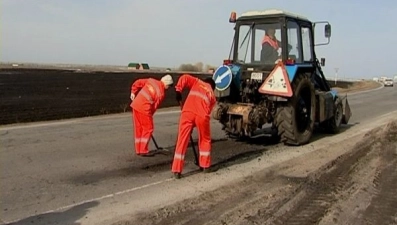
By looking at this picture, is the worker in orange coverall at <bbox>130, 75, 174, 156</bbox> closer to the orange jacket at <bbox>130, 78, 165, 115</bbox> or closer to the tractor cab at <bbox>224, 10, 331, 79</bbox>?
the orange jacket at <bbox>130, 78, 165, 115</bbox>

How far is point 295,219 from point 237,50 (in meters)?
5.74

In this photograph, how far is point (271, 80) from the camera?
8898mm

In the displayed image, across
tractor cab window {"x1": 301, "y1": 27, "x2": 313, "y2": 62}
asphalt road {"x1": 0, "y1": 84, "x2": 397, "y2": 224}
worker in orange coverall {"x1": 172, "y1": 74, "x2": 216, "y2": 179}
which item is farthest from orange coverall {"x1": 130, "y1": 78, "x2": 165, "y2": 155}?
tractor cab window {"x1": 301, "y1": 27, "x2": 313, "y2": 62}

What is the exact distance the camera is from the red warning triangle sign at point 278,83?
881cm

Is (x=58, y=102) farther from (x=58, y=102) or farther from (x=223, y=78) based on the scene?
(x=223, y=78)

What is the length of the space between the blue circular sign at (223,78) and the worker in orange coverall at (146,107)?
1.42m

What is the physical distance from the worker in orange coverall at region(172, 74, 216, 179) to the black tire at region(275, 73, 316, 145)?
2.61 m

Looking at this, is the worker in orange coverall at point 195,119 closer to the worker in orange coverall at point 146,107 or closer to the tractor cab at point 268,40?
the worker in orange coverall at point 146,107

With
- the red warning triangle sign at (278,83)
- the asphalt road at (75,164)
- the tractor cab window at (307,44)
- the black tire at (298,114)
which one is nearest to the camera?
the asphalt road at (75,164)

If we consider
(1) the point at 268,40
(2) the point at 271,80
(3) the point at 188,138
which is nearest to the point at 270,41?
(1) the point at 268,40

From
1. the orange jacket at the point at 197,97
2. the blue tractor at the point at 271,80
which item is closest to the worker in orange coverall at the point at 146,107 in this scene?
the orange jacket at the point at 197,97

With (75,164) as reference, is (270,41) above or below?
above

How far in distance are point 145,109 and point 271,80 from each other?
8.42ft

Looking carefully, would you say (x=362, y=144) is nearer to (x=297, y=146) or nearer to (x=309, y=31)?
(x=297, y=146)
